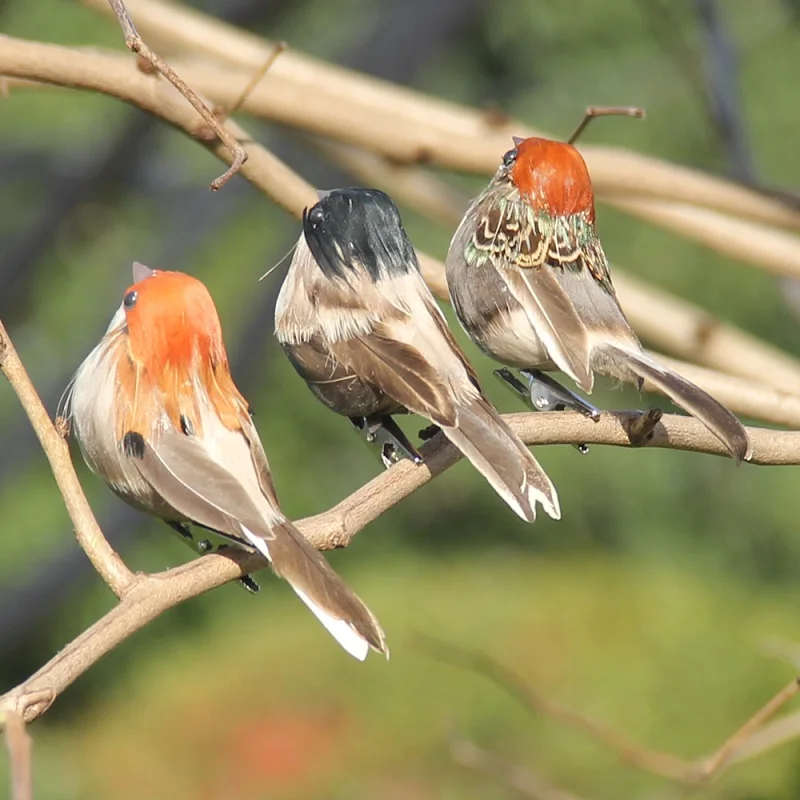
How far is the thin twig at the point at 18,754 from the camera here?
144cm

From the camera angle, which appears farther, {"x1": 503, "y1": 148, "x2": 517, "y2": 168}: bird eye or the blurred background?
the blurred background

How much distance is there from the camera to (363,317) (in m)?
2.43

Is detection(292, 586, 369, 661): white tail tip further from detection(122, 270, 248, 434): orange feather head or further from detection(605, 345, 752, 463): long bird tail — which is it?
detection(605, 345, 752, 463): long bird tail

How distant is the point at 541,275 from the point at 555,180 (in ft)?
0.59

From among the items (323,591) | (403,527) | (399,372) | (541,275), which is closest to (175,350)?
(399,372)

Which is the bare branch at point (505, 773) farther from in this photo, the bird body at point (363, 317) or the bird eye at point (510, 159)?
the bird eye at point (510, 159)

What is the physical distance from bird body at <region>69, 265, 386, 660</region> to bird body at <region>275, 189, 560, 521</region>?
0.24 metres

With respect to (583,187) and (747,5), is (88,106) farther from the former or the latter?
(583,187)

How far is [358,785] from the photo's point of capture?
19.3ft

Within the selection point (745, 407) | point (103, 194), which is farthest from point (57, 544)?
point (745, 407)

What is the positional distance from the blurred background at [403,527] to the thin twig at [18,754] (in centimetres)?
369

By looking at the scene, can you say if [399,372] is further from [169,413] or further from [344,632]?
[344,632]

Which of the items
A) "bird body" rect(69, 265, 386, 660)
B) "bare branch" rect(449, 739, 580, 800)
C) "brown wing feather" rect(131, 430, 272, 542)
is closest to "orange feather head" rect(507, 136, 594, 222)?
"bird body" rect(69, 265, 386, 660)

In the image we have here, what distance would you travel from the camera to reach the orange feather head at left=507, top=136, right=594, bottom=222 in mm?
2551
